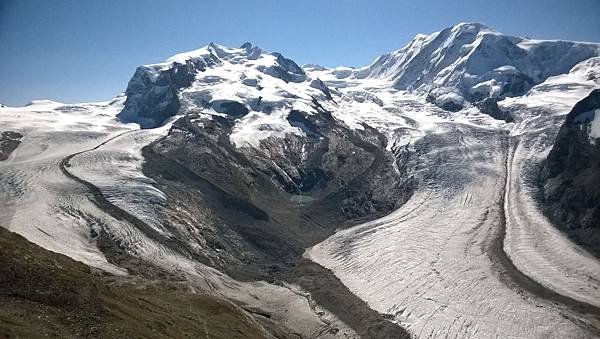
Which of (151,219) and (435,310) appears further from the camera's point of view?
(151,219)

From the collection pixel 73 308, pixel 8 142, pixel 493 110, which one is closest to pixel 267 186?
pixel 8 142

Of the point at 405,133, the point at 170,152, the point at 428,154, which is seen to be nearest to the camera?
the point at 170,152

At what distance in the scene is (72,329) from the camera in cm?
2848

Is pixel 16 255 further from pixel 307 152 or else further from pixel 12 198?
pixel 307 152

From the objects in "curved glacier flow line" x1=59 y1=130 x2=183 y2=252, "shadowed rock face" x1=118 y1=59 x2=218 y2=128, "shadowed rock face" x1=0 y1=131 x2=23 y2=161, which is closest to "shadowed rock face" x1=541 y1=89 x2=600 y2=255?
"curved glacier flow line" x1=59 y1=130 x2=183 y2=252

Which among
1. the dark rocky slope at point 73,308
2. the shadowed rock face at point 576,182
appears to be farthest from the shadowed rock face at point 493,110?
the dark rocky slope at point 73,308

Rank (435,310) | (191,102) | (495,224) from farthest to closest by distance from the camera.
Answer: (191,102) → (495,224) → (435,310)

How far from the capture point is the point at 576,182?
86.9 meters

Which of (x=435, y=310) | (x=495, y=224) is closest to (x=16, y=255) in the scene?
(x=435, y=310)

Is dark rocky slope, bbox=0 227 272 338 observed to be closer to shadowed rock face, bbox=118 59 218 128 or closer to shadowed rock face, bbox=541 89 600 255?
shadowed rock face, bbox=541 89 600 255

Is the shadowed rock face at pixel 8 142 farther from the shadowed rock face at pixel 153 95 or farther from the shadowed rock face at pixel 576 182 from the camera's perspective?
the shadowed rock face at pixel 576 182

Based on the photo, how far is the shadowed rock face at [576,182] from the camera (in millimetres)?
76688

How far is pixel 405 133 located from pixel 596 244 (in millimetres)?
78299

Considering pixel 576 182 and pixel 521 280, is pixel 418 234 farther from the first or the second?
pixel 576 182
